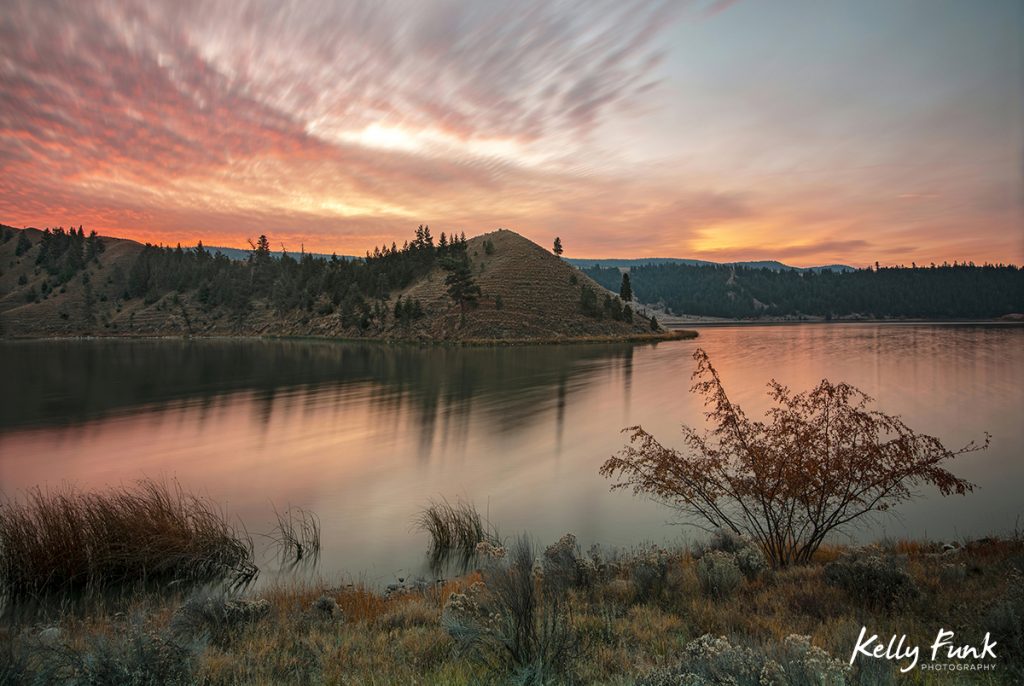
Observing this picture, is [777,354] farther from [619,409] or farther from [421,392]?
[421,392]

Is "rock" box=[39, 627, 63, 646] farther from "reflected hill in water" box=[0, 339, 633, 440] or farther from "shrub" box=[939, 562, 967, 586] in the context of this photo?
"reflected hill in water" box=[0, 339, 633, 440]

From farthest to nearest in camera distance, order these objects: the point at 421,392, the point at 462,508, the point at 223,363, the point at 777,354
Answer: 1. the point at 777,354
2. the point at 223,363
3. the point at 421,392
4. the point at 462,508

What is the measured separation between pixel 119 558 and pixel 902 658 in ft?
46.6

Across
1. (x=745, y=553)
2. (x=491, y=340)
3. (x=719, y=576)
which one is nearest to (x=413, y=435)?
(x=745, y=553)

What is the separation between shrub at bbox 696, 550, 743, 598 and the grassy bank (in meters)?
0.03

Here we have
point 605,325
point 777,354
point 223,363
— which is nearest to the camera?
point 223,363

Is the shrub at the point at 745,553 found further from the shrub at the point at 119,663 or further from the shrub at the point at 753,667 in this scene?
the shrub at the point at 119,663

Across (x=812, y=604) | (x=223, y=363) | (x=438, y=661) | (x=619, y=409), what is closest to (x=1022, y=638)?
(x=812, y=604)

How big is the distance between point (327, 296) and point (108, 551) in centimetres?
13175

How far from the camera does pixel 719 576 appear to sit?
30.1 feet

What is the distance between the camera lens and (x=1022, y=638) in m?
5.96

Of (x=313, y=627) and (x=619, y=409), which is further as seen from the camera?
(x=619, y=409)

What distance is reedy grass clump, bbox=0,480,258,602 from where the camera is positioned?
1078 cm

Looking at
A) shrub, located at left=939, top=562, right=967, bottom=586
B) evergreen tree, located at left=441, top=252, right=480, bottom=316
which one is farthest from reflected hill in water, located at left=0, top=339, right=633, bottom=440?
evergreen tree, located at left=441, top=252, right=480, bottom=316
